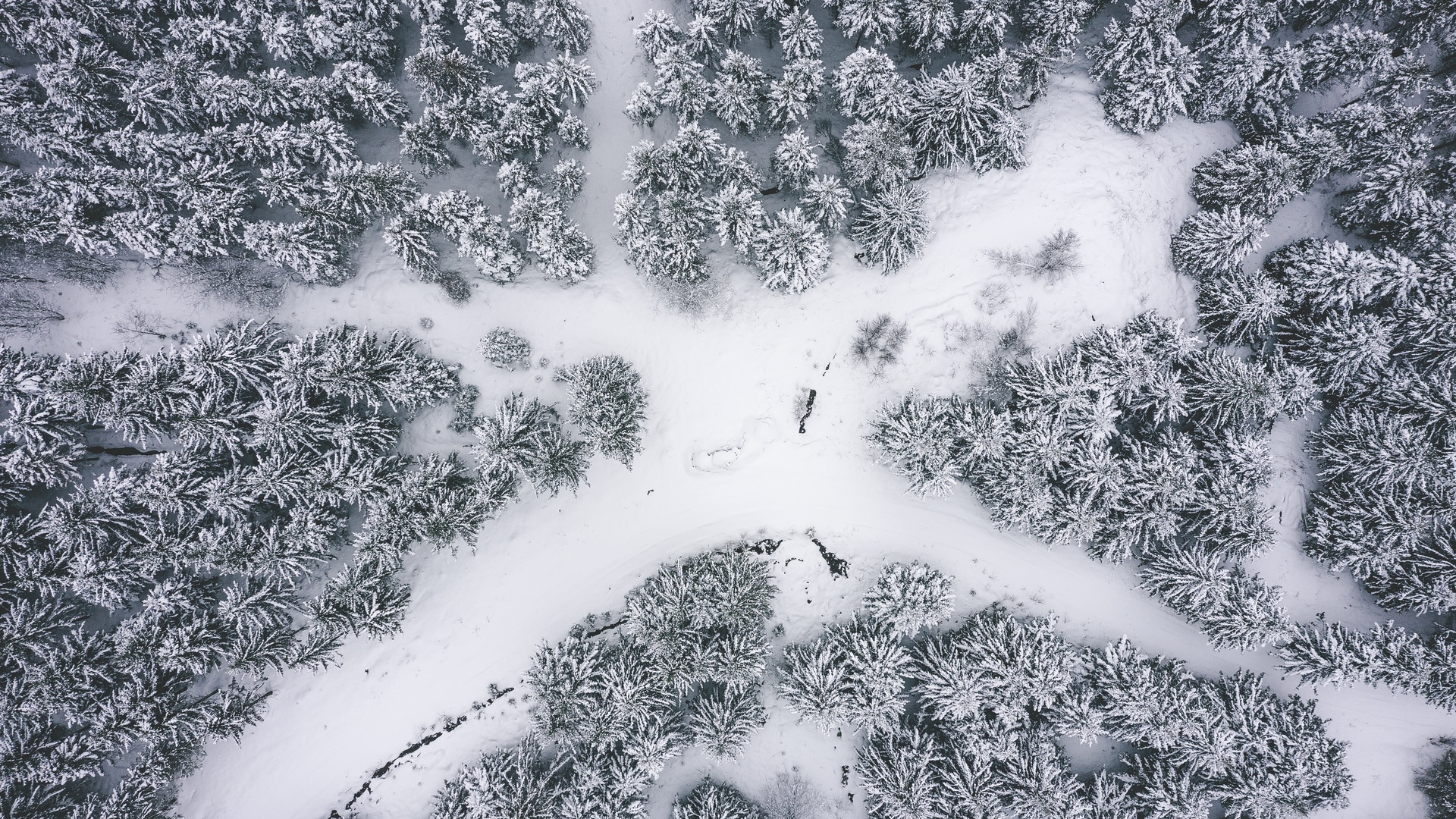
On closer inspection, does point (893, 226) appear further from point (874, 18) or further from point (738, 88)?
point (874, 18)

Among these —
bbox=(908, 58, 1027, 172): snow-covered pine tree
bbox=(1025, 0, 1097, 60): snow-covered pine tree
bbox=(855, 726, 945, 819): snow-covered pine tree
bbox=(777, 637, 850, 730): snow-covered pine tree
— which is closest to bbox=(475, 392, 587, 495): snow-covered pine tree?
bbox=(777, 637, 850, 730): snow-covered pine tree

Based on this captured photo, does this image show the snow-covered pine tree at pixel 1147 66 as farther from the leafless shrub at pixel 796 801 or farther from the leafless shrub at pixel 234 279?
the leafless shrub at pixel 234 279

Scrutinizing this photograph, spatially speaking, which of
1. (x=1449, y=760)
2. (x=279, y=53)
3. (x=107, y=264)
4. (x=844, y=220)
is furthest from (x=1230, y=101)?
(x=107, y=264)

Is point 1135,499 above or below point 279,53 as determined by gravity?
below

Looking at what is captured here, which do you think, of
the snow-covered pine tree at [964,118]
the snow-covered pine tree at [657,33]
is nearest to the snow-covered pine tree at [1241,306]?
the snow-covered pine tree at [964,118]

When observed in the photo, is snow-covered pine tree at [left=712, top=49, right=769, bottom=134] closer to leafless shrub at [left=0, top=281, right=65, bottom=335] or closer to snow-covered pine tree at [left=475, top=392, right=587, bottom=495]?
snow-covered pine tree at [left=475, top=392, right=587, bottom=495]

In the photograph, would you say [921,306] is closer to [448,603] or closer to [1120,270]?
[1120,270]
